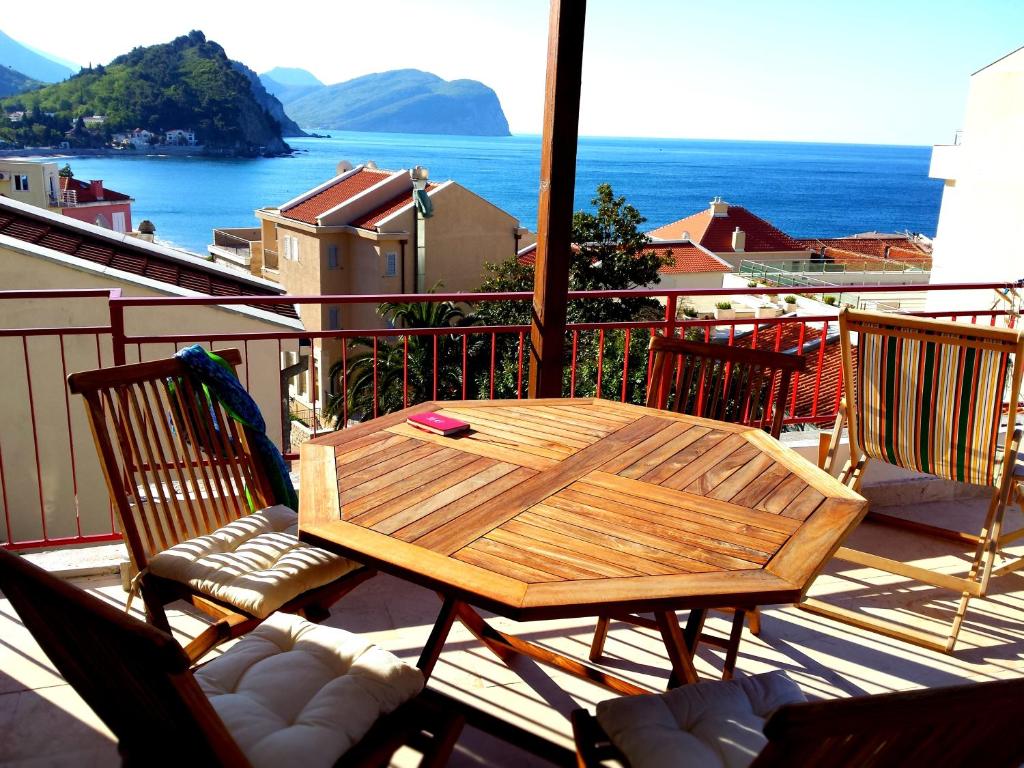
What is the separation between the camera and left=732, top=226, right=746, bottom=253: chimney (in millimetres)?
51688

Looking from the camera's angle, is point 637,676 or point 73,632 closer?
point 73,632

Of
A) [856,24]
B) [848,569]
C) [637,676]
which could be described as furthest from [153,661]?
[856,24]

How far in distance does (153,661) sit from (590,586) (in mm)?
856

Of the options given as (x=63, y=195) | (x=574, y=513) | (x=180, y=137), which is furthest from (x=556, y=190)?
(x=180, y=137)

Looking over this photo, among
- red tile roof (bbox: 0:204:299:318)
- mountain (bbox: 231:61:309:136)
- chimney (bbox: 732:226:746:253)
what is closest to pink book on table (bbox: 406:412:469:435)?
red tile roof (bbox: 0:204:299:318)

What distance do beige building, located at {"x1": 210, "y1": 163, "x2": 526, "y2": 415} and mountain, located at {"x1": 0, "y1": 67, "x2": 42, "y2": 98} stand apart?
3556 inches

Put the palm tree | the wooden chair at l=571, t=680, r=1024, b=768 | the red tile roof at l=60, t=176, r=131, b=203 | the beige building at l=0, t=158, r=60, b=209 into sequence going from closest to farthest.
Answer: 1. the wooden chair at l=571, t=680, r=1024, b=768
2. the palm tree
3. the beige building at l=0, t=158, r=60, b=209
4. the red tile roof at l=60, t=176, r=131, b=203

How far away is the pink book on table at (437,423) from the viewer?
8.79ft

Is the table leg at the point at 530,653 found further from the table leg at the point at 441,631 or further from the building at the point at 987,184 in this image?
the building at the point at 987,184

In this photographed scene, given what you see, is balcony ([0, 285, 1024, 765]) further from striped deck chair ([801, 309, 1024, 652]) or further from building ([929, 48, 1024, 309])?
building ([929, 48, 1024, 309])

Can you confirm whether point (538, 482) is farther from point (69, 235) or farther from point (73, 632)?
point (69, 235)

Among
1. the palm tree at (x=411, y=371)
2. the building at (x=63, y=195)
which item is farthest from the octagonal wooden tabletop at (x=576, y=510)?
the building at (x=63, y=195)

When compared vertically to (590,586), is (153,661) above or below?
above

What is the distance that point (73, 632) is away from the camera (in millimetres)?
1408
